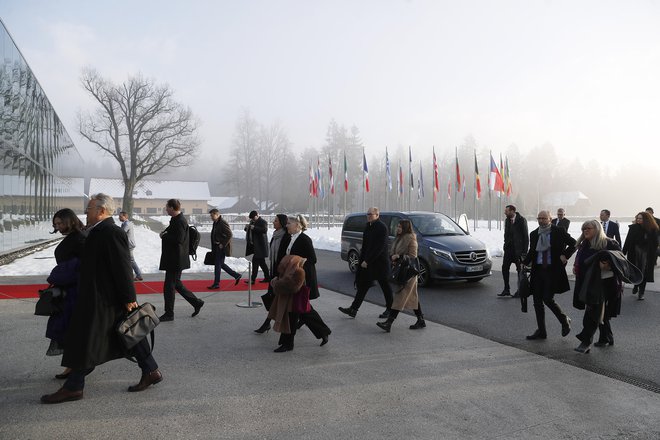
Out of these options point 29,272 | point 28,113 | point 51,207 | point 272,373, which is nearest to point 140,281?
point 29,272

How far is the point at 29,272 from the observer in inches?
506

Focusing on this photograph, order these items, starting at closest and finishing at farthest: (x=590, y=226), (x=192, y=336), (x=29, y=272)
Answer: (x=590, y=226)
(x=192, y=336)
(x=29, y=272)

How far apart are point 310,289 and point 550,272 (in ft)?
10.5

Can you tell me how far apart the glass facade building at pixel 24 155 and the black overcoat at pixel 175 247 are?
30.3ft

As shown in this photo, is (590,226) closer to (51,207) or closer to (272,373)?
(272,373)

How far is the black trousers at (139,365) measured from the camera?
4020 millimetres

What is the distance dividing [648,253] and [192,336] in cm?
922

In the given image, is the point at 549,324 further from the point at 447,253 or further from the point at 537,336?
the point at 447,253

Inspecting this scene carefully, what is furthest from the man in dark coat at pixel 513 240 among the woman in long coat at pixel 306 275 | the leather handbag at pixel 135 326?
the leather handbag at pixel 135 326

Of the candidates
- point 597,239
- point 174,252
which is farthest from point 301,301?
point 597,239

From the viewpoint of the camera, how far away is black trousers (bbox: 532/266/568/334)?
6.18 meters

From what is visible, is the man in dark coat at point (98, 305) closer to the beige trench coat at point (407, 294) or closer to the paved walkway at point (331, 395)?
the paved walkway at point (331, 395)

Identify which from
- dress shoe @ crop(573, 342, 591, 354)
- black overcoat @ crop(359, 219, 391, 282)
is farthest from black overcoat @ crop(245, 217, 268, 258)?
dress shoe @ crop(573, 342, 591, 354)

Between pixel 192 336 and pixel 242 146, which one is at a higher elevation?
pixel 242 146
